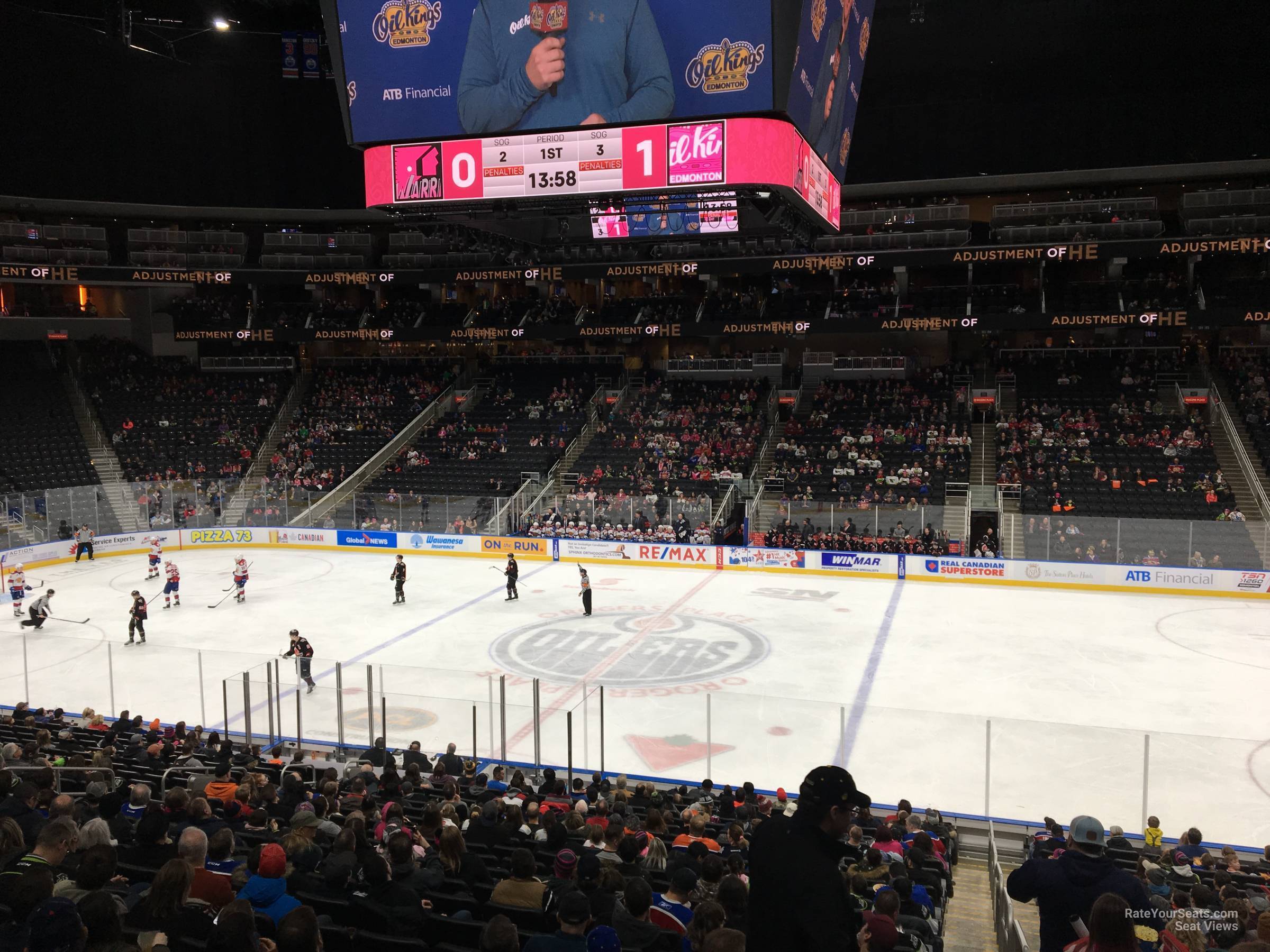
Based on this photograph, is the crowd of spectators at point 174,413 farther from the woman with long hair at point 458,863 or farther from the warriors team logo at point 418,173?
the woman with long hair at point 458,863

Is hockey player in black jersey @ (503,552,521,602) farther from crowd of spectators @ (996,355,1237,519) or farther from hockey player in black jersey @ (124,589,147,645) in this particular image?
crowd of spectators @ (996,355,1237,519)

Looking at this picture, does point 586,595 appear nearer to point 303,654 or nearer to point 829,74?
point 303,654

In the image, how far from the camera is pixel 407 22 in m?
15.9

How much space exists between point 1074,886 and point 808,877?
5.62 feet

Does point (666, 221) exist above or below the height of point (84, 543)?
above

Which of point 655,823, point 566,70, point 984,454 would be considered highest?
point 566,70

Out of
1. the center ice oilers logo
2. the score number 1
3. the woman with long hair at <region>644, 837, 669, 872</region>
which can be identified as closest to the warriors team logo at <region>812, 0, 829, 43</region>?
the score number 1

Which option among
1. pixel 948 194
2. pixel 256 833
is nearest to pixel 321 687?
pixel 256 833

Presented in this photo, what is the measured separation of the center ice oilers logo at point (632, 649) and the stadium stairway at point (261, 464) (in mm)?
19622

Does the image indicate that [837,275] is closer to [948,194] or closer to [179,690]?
[948,194]

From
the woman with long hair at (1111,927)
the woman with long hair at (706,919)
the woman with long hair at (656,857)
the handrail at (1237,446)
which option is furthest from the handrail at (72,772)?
the handrail at (1237,446)

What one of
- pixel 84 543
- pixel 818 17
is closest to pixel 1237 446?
pixel 818 17

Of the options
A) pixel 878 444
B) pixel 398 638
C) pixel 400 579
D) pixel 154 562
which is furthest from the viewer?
pixel 878 444

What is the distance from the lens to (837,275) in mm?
46562
